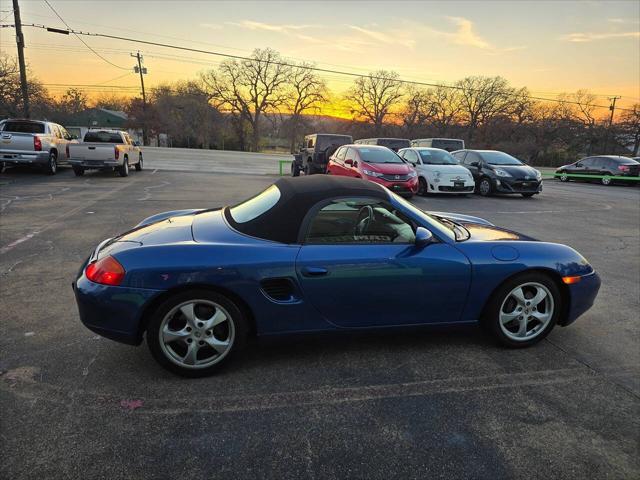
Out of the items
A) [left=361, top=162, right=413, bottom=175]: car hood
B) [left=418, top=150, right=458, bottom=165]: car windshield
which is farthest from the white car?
[left=361, top=162, right=413, bottom=175]: car hood

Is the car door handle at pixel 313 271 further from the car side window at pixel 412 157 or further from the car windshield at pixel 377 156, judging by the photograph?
the car side window at pixel 412 157

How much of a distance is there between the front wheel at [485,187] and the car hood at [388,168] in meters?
3.68

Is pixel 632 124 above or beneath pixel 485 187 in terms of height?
above

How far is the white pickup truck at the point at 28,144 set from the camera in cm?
1422

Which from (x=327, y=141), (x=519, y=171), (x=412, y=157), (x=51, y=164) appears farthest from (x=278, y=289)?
(x=51, y=164)

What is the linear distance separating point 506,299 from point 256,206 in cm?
217

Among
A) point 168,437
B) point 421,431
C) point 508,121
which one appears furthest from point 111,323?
point 508,121

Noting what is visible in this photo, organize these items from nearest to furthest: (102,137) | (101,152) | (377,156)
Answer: (377,156) < (101,152) < (102,137)

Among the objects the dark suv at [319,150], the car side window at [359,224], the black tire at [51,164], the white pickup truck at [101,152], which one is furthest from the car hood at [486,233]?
the black tire at [51,164]

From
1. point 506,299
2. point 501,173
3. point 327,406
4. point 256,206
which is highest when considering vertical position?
point 256,206

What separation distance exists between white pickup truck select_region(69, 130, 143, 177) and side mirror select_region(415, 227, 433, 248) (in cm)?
1501

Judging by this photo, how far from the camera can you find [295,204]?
123 inches

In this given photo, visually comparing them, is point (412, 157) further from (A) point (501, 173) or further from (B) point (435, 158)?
(A) point (501, 173)

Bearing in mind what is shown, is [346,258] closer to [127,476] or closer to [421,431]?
[421,431]
